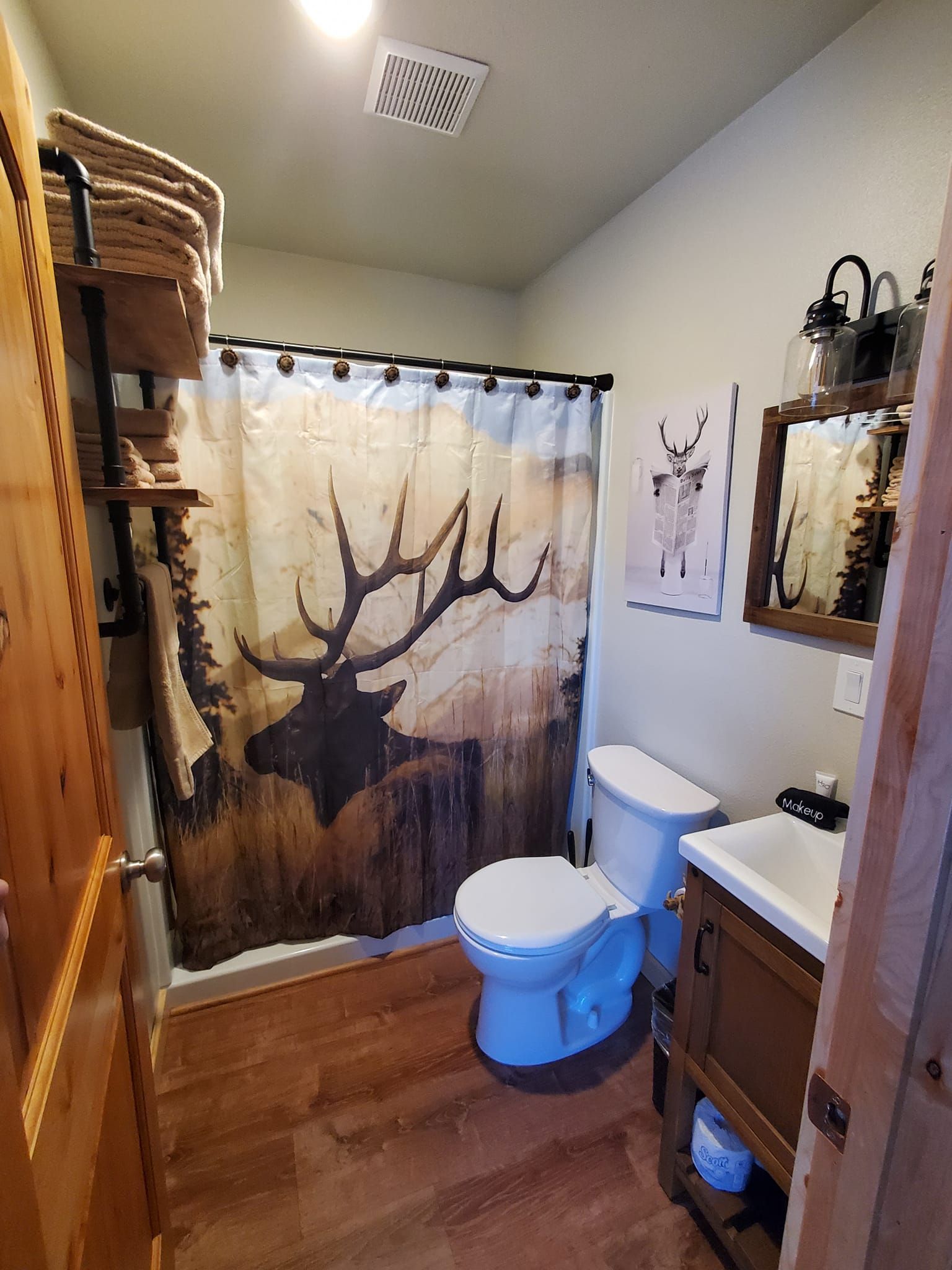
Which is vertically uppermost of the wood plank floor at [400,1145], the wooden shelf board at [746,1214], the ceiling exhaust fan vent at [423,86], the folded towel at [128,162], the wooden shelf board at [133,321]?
the ceiling exhaust fan vent at [423,86]

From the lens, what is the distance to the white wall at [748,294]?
1039mm

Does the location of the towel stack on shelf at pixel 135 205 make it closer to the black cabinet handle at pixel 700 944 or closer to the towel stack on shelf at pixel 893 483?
the towel stack on shelf at pixel 893 483

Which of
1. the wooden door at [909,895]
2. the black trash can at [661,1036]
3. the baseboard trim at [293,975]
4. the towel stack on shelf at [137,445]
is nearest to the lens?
the wooden door at [909,895]

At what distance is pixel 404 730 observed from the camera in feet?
6.17

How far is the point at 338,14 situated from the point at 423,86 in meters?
0.27

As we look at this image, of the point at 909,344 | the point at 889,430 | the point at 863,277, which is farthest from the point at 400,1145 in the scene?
the point at 863,277

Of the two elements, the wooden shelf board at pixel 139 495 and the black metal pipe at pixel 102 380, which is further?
the wooden shelf board at pixel 139 495

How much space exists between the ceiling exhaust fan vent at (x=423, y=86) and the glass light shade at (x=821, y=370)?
95 cm

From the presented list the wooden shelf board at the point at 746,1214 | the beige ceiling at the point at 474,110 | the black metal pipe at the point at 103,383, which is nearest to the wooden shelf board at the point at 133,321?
the black metal pipe at the point at 103,383

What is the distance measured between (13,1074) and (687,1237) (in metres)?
1.51

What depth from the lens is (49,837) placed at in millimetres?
529

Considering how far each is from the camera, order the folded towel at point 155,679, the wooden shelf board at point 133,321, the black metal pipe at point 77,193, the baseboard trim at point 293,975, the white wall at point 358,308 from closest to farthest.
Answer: the black metal pipe at point 77,193 → the wooden shelf board at point 133,321 → the folded towel at point 155,679 → the baseboard trim at point 293,975 → the white wall at point 358,308

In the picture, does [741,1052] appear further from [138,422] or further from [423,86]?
[423,86]

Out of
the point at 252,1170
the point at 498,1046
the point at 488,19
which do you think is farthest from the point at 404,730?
the point at 488,19
